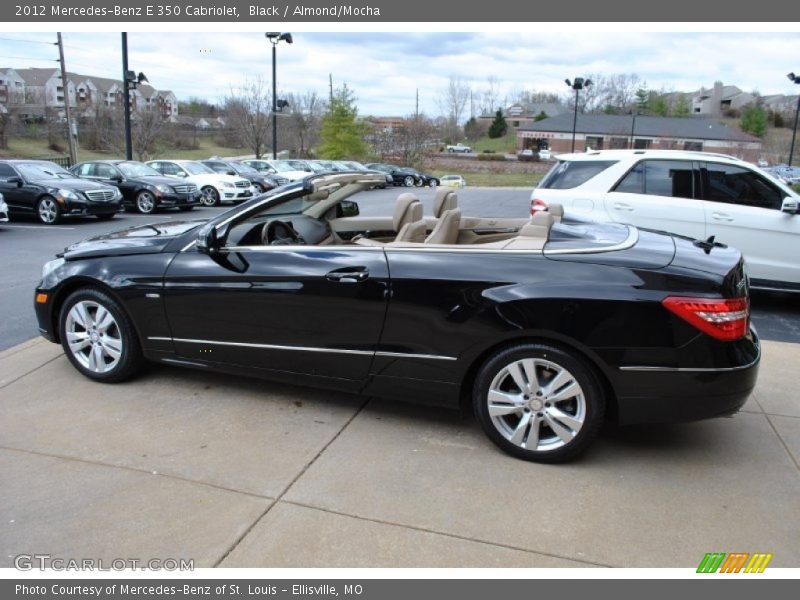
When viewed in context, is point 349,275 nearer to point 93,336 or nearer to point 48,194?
point 93,336

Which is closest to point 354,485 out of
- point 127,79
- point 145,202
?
point 145,202

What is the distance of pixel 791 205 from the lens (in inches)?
264

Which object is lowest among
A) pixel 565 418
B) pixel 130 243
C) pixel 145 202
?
pixel 565 418

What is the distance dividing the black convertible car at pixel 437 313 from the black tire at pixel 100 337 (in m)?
0.01

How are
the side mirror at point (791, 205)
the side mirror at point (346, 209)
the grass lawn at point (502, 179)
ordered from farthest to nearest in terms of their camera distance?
the grass lawn at point (502, 179) → the side mirror at point (791, 205) → the side mirror at point (346, 209)

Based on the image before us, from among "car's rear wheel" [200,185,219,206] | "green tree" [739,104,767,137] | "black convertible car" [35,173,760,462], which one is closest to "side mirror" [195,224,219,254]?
"black convertible car" [35,173,760,462]

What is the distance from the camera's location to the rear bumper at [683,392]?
3268 millimetres

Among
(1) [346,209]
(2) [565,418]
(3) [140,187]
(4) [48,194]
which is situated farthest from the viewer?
(3) [140,187]

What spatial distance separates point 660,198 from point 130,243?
5.60 meters

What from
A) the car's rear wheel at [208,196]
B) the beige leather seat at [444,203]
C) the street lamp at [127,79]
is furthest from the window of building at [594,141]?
the beige leather seat at [444,203]

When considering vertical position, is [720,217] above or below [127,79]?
below

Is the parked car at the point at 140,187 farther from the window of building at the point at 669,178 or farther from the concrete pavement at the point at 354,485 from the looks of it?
the concrete pavement at the point at 354,485

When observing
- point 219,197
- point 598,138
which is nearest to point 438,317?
point 219,197

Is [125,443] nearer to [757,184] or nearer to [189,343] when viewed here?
[189,343]
